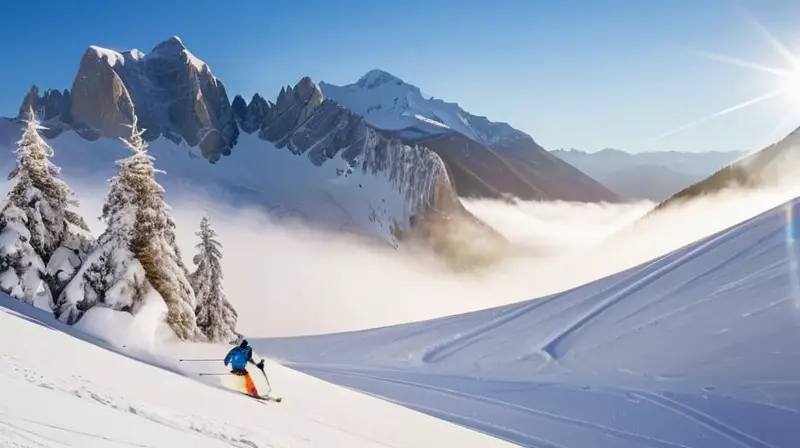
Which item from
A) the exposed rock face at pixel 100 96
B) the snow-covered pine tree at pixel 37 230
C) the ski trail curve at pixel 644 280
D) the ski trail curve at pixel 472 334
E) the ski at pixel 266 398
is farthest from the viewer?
the exposed rock face at pixel 100 96

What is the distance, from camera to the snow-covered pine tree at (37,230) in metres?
19.6

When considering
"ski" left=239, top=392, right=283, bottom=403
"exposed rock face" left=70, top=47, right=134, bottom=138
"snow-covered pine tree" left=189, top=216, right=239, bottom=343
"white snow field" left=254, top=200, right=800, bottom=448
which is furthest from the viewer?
"exposed rock face" left=70, top=47, right=134, bottom=138

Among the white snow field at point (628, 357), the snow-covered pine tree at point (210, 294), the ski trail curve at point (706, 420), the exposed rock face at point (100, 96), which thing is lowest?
the ski trail curve at point (706, 420)

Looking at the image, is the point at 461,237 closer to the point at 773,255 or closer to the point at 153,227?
the point at 773,255

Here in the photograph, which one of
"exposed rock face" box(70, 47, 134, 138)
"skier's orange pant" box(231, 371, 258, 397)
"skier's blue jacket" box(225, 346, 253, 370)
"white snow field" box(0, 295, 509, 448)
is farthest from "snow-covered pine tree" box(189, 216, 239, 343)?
"exposed rock face" box(70, 47, 134, 138)

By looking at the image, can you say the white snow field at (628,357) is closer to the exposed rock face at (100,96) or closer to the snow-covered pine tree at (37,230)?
the snow-covered pine tree at (37,230)

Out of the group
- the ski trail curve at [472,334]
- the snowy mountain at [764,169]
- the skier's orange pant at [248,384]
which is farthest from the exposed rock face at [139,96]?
the skier's orange pant at [248,384]

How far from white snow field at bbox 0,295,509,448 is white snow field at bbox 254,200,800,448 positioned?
2771 mm

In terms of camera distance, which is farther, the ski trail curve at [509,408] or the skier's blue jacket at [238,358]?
the ski trail curve at [509,408]

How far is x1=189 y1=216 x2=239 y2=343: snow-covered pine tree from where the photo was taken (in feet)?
86.2

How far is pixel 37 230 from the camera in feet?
67.6

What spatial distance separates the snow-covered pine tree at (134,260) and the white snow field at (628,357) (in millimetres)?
8591

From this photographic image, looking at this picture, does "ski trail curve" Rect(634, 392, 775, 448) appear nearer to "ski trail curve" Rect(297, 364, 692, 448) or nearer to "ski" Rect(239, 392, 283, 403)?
"ski trail curve" Rect(297, 364, 692, 448)

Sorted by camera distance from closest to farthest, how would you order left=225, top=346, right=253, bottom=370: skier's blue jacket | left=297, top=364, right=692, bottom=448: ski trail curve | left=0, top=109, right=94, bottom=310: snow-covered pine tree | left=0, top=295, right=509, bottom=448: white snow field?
left=0, top=295, right=509, bottom=448: white snow field < left=225, top=346, right=253, bottom=370: skier's blue jacket < left=297, top=364, right=692, bottom=448: ski trail curve < left=0, top=109, right=94, bottom=310: snow-covered pine tree
